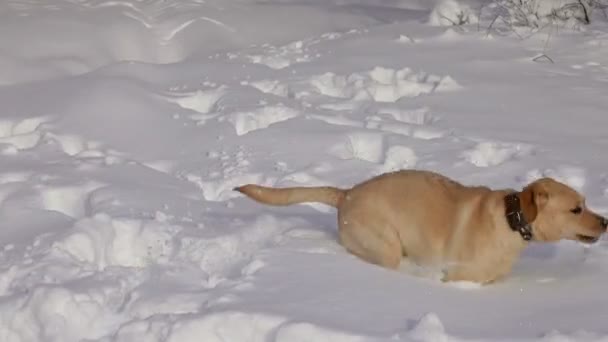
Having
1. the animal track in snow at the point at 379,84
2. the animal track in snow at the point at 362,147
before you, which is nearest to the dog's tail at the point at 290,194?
the animal track in snow at the point at 362,147

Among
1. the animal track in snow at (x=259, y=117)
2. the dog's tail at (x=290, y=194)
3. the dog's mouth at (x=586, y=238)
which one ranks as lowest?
the animal track in snow at (x=259, y=117)

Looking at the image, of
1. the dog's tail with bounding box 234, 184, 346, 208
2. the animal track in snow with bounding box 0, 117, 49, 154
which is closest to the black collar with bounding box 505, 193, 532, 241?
the dog's tail with bounding box 234, 184, 346, 208

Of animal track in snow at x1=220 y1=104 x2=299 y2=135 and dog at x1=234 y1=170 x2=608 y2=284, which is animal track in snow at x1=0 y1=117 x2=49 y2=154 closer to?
animal track in snow at x1=220 y1=104 x2=299 y2=135

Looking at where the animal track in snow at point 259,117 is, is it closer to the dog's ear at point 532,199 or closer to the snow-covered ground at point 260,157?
the snow-covered ground at point 260,157

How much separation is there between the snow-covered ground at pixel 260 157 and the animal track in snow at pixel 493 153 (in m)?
0.02

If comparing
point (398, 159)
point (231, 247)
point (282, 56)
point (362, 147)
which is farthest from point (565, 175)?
point (282, 56)

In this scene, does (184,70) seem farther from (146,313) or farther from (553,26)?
(146,313)

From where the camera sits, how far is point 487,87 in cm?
669

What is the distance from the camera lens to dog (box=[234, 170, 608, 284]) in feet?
12.9

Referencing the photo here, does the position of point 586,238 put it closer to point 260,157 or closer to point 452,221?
point 452,221

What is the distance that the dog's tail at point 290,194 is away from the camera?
13.8 ft

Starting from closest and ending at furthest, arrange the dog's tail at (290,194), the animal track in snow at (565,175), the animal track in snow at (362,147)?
the dog's tail at (290,194) → the animal track in snow at (565,175) → the animal track in snow at (362,147)

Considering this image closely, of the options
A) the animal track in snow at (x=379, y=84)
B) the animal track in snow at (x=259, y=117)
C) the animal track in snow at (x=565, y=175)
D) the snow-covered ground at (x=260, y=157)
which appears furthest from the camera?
the animal track in snow at (x=379, y=84)

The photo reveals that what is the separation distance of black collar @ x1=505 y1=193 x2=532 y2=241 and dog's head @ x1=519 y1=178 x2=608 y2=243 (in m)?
0.02
